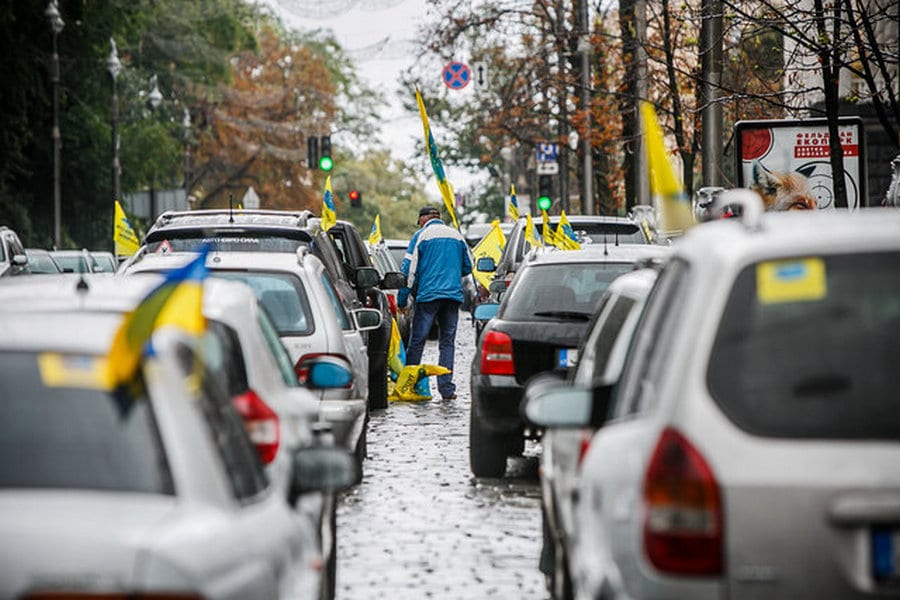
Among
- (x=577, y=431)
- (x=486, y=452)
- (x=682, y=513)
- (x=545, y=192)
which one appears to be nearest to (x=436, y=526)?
(x=486, y=452)

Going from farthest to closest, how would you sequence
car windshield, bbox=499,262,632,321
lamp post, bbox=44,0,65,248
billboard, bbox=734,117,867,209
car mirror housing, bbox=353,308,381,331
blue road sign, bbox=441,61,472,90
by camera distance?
lamp post, bbox=44,0,65,248 < blue road sign, bbox=441,61,472,90 < billboard, bbox=734,117,867,209 < car mirror housing, bbox=353,308,381,331 < car windshield, bbox=499,262,632,321

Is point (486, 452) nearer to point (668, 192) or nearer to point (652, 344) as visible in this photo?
point (668, 192)

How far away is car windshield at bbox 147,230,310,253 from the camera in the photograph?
46.8ft

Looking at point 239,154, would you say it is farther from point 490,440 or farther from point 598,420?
point 598,420

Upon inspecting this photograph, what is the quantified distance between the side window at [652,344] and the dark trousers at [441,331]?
13567mm

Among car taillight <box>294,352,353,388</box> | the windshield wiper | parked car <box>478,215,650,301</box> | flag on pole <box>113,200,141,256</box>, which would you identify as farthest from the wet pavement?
flag on pole <box>113,200,141,256</box>

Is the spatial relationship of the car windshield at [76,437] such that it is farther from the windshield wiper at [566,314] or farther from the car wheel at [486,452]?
the windshield wiper at [566,314]

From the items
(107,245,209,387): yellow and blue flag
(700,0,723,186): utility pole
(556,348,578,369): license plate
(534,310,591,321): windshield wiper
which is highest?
(700,0,723,186): utility pole

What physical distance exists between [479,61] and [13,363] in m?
42.7

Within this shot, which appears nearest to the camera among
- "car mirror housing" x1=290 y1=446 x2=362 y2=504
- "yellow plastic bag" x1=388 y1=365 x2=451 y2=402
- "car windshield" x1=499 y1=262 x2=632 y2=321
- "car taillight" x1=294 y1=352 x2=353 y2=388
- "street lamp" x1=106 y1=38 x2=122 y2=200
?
"car mirror housing" x1=290 y1=446 x2=362 y2=504

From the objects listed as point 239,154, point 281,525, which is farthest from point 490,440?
point 239,154

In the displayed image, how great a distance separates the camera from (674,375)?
5070 millimetres

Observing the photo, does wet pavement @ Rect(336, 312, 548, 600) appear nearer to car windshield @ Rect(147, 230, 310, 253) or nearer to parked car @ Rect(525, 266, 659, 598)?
parked car @ Rect(525, 266, 659, 598)

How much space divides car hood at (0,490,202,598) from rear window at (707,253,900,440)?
4.82 feet
